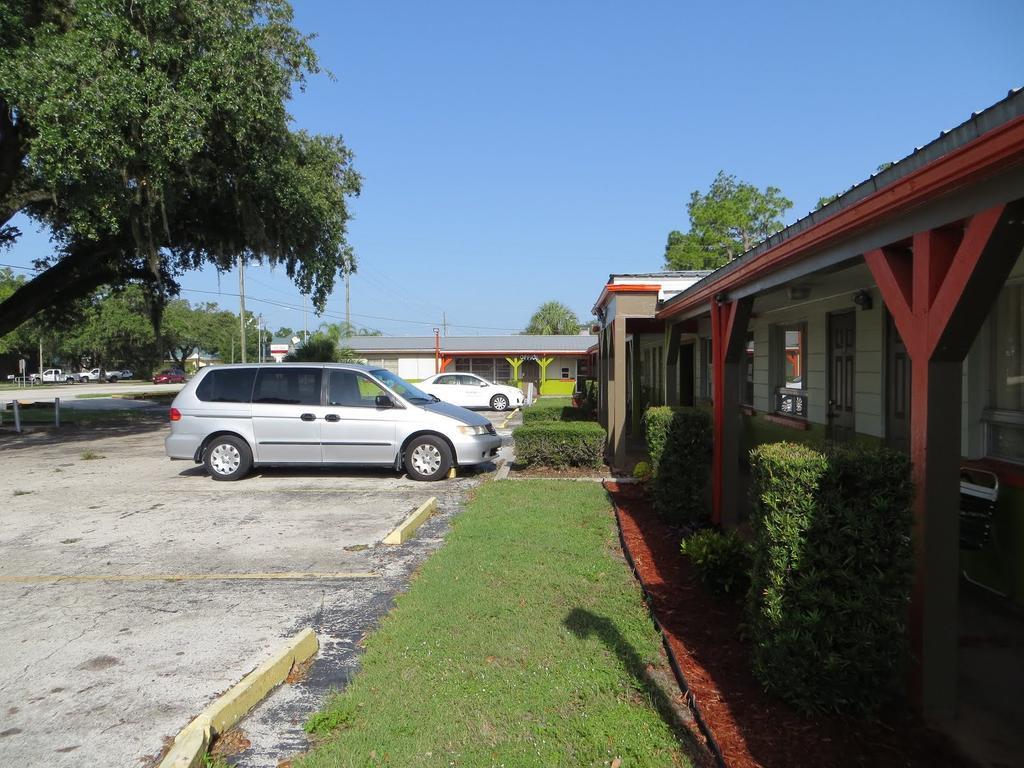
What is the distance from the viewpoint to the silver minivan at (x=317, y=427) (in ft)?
34.7

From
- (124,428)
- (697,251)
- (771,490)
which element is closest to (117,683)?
(771,490)

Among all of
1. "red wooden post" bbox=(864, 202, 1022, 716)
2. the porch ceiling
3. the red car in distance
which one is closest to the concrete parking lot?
"red wooden post" bbox=(864, 202, 1022, 716)

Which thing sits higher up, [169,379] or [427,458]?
→ [169,379]

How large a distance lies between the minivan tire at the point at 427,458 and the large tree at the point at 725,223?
1196 inches

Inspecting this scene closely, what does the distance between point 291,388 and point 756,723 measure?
8803mm

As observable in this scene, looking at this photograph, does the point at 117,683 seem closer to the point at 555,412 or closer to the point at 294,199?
the point at 555,412

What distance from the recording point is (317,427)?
10.6 metres

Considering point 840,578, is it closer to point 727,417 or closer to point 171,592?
point 727,417

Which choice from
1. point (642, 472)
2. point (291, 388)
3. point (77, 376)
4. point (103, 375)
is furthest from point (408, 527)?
point (77, 376)

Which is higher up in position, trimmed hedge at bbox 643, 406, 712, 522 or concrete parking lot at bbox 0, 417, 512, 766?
trimmed hedge at bbox 643, 406, 712, 522

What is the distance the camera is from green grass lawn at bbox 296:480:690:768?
323 centimetres

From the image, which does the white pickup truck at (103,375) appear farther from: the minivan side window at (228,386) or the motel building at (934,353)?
the motel building at (934,353)

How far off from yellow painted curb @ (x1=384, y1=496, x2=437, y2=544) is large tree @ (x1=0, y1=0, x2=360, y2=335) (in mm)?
9100

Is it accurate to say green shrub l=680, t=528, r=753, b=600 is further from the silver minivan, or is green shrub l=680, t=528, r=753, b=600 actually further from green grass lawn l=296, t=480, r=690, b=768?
the silver minivan
